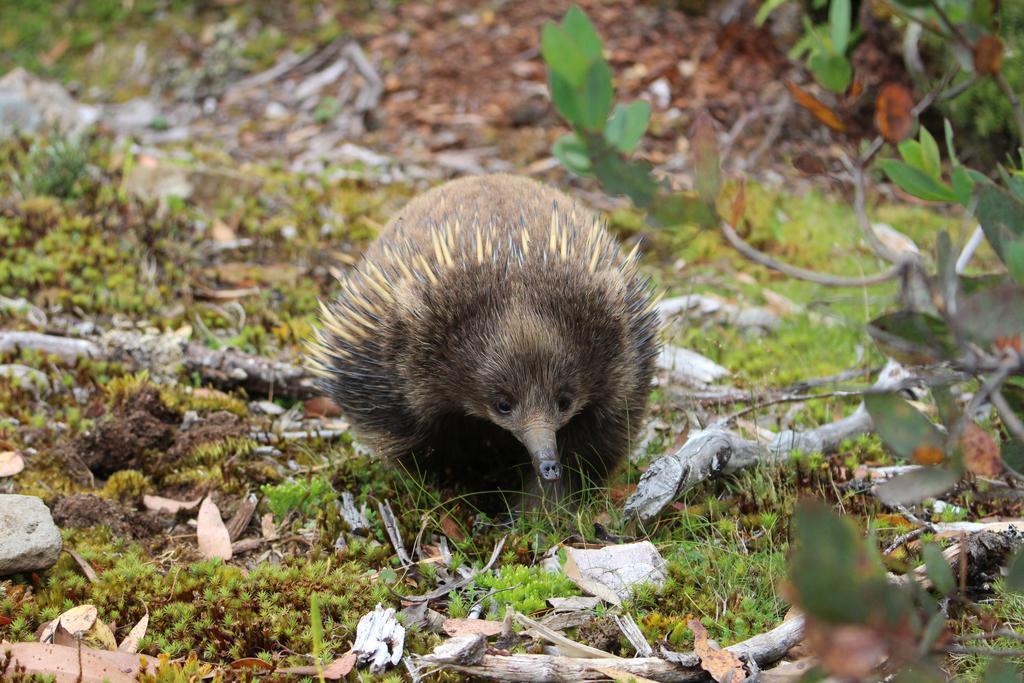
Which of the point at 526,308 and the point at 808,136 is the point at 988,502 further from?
the point at 808,136

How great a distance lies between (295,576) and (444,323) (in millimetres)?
841

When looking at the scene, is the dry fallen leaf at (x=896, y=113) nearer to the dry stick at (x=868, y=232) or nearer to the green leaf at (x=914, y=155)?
the dry stick at (x=868, y=232)

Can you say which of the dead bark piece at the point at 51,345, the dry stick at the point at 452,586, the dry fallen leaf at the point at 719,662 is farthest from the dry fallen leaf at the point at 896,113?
the dead bark piece at the point at 51,345

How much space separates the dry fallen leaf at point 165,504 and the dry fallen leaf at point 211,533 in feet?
0.14

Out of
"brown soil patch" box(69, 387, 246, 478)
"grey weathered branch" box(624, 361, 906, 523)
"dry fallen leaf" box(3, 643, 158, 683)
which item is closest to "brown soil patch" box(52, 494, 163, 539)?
"brown soil patch" box(69, 387, 246, 478)

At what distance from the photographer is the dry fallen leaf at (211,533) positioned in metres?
3.16

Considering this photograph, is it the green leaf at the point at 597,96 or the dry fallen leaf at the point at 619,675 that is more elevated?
the green leaf at the point at 597,96

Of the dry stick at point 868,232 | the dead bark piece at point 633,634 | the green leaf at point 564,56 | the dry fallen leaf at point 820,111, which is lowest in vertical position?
the dead bark piece at point 633,634

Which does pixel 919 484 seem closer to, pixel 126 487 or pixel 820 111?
pixel 820 111

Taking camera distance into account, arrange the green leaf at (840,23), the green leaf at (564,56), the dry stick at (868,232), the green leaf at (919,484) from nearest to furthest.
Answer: the green leaf at (564,56) → the green leaf at (919,484) → the dry stick at (868,232) → the green leaf at (840,23)

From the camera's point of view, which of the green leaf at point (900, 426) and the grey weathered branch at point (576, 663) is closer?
the green leaf at point (900, 426)

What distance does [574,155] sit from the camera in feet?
4.68

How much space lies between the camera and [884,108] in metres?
1.51

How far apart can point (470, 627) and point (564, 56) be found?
1760 millimetres
